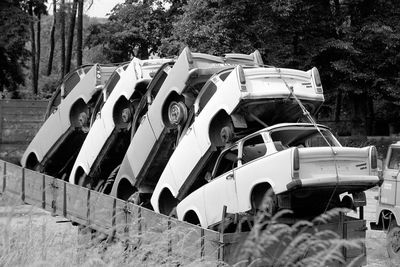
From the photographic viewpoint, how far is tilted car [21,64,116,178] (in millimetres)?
14273

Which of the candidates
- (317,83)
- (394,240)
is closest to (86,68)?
(317,83)

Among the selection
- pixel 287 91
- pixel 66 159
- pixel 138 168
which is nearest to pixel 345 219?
pixel 287 91

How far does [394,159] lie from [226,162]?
4063mm

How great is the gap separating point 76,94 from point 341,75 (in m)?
18.5

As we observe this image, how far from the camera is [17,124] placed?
78.0 feet

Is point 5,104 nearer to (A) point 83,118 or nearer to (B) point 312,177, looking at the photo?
(A) point 83,118

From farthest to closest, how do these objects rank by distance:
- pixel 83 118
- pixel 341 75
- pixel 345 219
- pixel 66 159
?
1. pixel 341 75
2. pixel 66 159
3. pixel 83 118
4. pixel 345 219

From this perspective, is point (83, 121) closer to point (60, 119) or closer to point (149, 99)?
point (60, 119)

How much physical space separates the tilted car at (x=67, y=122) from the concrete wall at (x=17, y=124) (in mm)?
8201

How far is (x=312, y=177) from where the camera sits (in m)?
8.69

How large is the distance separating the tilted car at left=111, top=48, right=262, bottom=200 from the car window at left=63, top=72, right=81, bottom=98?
3.43 meters

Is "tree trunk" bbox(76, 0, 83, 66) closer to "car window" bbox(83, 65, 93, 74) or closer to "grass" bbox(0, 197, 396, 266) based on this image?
"car window" bbox(83, 65, 93, 74)

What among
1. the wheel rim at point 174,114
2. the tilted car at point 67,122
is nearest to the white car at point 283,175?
the wheel rim at point 174,114

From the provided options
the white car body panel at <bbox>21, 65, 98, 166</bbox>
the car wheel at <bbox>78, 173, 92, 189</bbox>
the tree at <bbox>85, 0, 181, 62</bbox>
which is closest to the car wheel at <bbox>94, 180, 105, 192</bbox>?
the car wheel at <bbox>78, 173, 92, 189</bbox>
